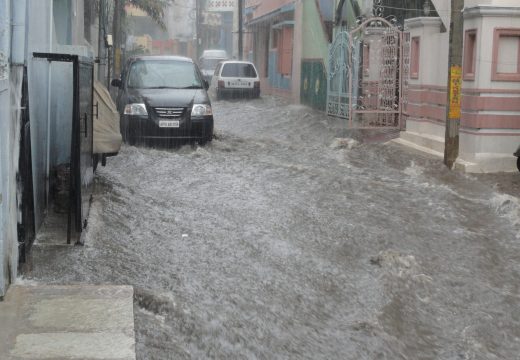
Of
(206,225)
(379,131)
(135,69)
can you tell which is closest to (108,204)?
(206,225)

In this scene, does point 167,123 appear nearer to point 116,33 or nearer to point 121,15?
point 116,33

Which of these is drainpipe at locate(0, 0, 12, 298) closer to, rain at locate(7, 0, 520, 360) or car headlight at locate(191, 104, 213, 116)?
rain at locate(7, 0, 520, 360)

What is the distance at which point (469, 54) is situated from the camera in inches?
489

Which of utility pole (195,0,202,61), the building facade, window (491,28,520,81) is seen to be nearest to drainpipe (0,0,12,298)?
the building facade

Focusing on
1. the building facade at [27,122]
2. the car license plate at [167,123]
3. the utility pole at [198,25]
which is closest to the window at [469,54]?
the car license plate at [167,123]

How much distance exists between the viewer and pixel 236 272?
696 cm

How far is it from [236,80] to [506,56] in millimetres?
18722

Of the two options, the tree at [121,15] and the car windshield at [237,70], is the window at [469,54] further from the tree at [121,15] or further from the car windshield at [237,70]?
the tree at [121,15]

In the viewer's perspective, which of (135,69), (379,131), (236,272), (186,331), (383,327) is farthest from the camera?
(379,131)

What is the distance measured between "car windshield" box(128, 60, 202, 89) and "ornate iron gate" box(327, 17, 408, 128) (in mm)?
3349

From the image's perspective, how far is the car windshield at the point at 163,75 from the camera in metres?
15.1

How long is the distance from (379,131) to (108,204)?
9.53 metres

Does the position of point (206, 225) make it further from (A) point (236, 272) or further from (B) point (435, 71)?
(B) point (435, 71)

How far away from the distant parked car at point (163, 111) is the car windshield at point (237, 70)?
15.4m
